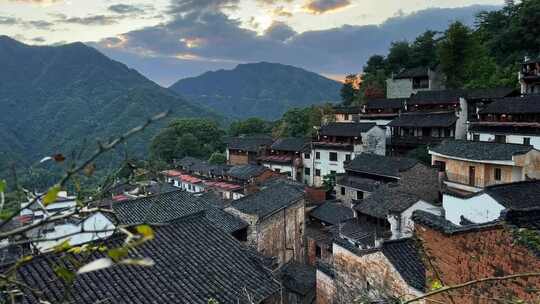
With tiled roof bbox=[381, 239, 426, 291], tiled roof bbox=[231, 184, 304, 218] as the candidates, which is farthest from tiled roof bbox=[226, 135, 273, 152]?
tiled roof bbox=[381, 239, 426, 291]

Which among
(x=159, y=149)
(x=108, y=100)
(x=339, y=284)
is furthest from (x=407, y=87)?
(x=108, y=100)

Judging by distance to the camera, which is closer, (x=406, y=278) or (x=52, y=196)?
(x=52, y=196)

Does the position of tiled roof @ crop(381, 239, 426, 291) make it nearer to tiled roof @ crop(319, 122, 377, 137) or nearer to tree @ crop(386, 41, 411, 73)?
tiled roof @ crop(319, 122, 377, 137)

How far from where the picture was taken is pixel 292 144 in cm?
3853

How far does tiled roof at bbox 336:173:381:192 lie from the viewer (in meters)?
25.9

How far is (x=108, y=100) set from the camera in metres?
92.3

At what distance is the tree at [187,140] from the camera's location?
58594 mm

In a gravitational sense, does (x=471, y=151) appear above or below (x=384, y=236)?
above

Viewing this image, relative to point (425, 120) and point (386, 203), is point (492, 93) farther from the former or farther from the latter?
point (386, 203)

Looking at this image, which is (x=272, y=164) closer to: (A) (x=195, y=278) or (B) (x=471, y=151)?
(B) (x=471, y=151)

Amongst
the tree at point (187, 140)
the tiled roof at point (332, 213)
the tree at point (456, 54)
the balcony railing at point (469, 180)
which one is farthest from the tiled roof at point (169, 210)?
the tree at point (187, 140)

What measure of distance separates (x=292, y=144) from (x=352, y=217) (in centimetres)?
1595

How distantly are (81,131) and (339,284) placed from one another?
226 ft

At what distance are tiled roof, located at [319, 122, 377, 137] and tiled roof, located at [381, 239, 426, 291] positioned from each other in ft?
70.9
